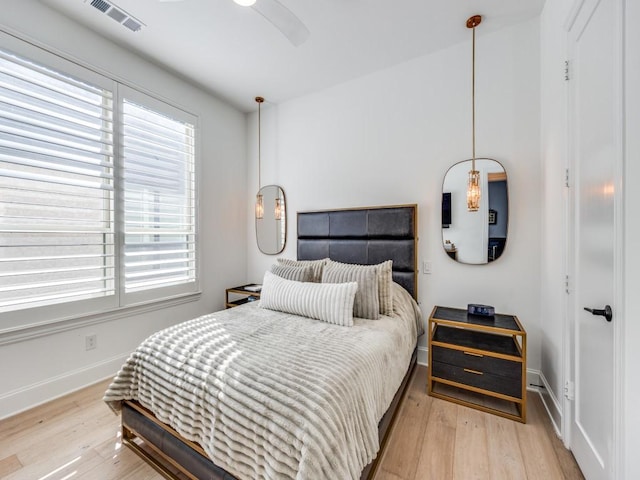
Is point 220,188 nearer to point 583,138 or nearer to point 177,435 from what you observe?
point 177,435

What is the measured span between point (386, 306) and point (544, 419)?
1.26m

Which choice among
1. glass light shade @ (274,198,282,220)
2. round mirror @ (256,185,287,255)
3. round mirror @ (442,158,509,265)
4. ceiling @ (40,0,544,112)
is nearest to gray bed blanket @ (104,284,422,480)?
round mirror @ (442,158,509,265)

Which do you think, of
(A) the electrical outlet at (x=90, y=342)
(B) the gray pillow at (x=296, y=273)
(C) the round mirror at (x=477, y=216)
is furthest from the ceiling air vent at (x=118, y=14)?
(C) the round mirror at (x=477, y=216)

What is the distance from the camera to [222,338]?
167 centimetres

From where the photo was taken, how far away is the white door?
115cm

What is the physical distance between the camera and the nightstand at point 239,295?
3238 mm

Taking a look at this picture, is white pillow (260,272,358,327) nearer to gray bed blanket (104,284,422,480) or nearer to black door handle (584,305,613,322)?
gray bed blanket (104,284,422,480)

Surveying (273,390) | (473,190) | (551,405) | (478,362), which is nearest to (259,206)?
(473,190)

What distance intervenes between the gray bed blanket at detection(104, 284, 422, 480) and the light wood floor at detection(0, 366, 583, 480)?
11.5 inches

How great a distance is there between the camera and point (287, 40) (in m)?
2.43

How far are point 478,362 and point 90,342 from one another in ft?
10.4

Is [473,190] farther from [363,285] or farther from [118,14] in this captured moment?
[118,14]

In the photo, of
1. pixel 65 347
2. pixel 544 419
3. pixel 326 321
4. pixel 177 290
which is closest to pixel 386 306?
pixel 326 321

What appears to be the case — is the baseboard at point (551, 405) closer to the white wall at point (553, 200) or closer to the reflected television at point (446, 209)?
the white wall at point (553, 200)
